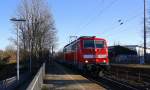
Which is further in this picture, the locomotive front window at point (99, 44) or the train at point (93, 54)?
the locomotive front window at point (99, 44)

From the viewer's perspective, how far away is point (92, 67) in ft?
111

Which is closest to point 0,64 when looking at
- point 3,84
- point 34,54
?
point 34,54

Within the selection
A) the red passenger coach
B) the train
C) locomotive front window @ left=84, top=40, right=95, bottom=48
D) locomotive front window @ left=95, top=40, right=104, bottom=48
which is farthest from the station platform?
locomotive front window @ left=95, top=40, right=104, bottom=48

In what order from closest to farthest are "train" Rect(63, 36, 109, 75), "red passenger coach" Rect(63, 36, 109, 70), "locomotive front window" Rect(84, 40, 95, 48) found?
"train" Rect(63, 36, 109, 75)
"red passenger coach" Rect(63, 36, 109, 70)
"locomotive front window" Rect(84, 40, 95, 48)

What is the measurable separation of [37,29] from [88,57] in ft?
81.3

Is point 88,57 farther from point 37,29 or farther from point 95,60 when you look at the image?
point 37,29

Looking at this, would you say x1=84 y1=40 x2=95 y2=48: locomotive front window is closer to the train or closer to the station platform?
the train

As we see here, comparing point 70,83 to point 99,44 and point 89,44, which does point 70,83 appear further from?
point 99,44

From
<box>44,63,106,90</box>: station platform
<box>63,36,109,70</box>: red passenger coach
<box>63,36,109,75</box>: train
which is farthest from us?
<box>63,36,109,70</box>: red passenger coach

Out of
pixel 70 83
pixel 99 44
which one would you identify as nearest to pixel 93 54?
pixel 99 44

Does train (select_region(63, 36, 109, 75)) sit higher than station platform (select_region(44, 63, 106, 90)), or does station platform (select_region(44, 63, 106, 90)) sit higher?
train (select_region(63, 36, 109, 75))

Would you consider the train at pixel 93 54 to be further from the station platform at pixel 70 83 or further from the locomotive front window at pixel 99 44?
the station platform at pixel 70 83

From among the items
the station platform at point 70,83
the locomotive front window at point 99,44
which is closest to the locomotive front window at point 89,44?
the locomotive front window at point 99,44

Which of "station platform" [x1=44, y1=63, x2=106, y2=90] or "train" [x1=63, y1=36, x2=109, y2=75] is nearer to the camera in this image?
"station platform" [x1=44, y1=63, x2=106, y2=90]
